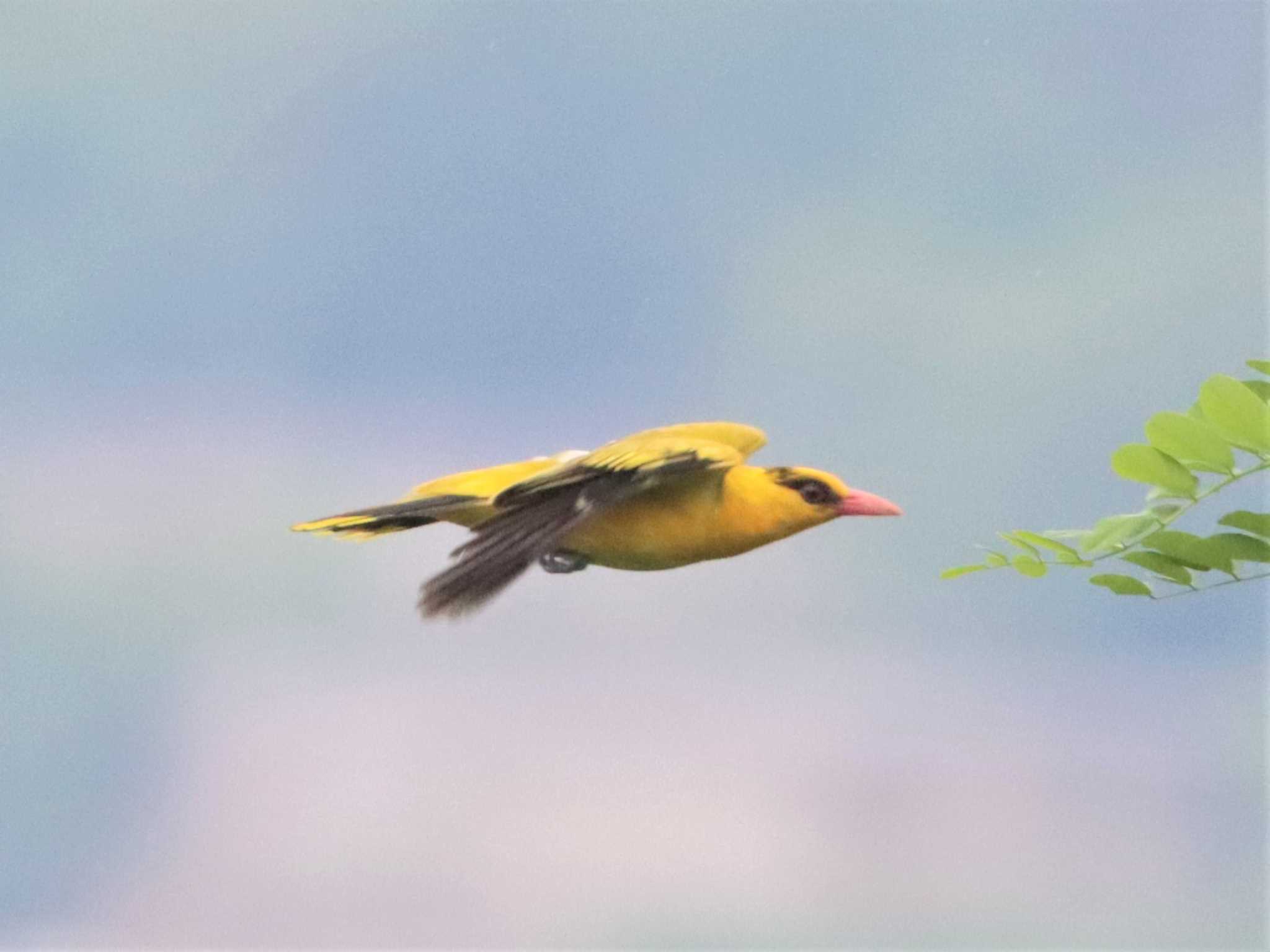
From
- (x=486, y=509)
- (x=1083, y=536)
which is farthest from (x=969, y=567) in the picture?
(x=486, y=509)

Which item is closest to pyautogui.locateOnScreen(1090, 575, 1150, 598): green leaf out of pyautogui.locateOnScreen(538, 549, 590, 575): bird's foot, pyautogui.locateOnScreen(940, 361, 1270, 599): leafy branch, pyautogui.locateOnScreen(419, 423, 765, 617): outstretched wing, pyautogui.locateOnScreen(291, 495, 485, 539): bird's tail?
pyautogui.locateOnScreen(940, 361, 1270, 599): leafy branch

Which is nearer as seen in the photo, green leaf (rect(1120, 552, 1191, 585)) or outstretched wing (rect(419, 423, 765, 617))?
outstretched wing (rect(419, 423, 765, 617))

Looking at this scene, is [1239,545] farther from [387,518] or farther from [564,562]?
[387,518]

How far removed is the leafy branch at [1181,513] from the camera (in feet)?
5.79

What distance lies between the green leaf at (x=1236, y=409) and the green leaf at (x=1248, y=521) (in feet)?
0.43

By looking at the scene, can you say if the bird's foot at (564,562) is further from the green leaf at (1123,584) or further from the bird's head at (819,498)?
the green leaf at (1123,584)

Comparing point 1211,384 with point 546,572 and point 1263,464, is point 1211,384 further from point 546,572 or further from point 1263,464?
point 546,572

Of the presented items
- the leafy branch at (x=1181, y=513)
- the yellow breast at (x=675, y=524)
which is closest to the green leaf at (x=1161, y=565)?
the leafy branch at (x=1181, y=513)

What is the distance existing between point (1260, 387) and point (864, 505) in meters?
0.56

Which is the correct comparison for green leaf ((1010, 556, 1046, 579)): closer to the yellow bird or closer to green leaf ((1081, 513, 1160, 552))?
green leaf ((1081, 513, 1160, 552))

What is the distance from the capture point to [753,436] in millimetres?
2086

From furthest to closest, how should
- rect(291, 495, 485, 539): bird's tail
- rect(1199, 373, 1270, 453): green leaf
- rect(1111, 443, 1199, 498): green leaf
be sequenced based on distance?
1. rect(291, 495, 485, 539): bird's tail
2. rect(1111, 443, 1199, 498): green leaf
3. rect(1199, 373, 1270, 453): green leaf

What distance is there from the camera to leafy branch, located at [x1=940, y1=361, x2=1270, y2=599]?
69.4 inches

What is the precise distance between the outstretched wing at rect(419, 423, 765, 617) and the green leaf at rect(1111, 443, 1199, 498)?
497 millimetres
